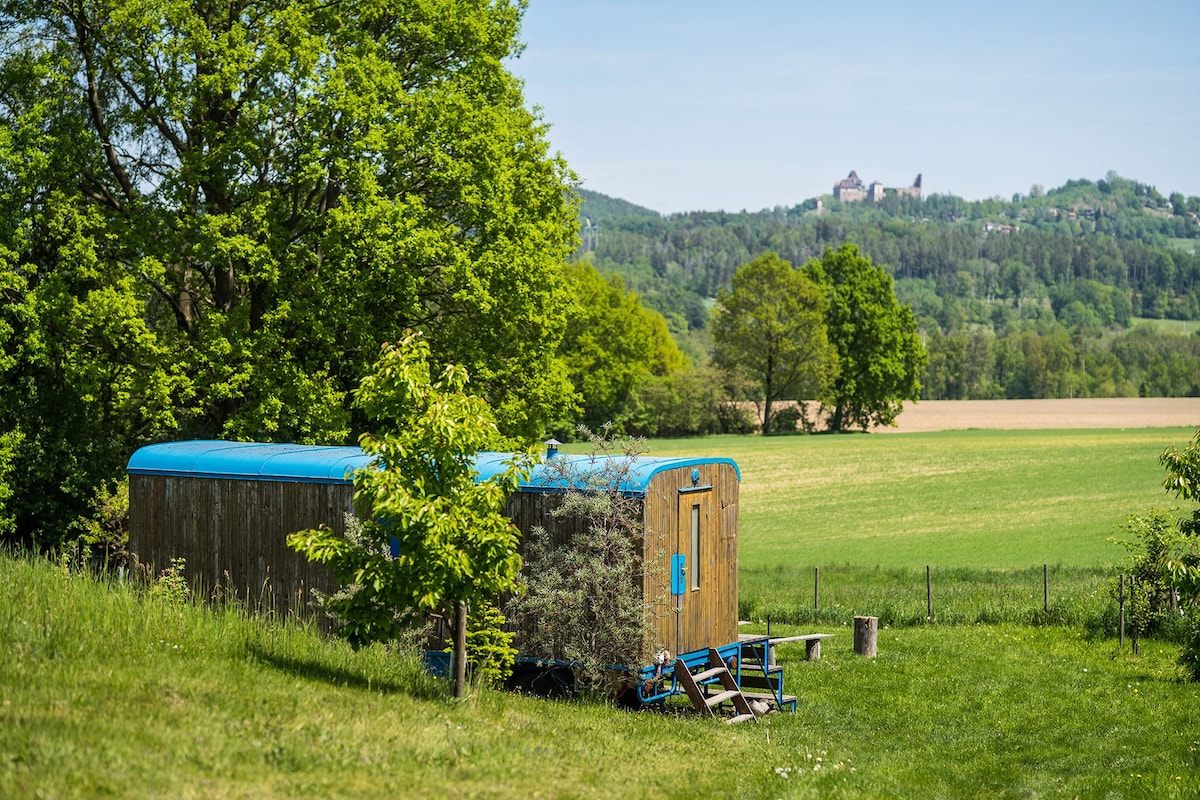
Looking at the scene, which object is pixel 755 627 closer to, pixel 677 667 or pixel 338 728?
pixel 677 667

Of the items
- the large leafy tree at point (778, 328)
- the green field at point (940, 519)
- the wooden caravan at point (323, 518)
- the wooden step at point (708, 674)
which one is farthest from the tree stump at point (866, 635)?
the large leafy tree at point (778, 328)

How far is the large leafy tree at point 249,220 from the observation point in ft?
75.8

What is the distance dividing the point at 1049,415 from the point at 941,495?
47963 millimetres

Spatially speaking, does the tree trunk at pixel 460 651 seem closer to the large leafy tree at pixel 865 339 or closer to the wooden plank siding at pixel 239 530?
the wooden plank siding at pixel 239 530

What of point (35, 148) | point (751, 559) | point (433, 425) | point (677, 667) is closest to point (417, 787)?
point (433, 425)

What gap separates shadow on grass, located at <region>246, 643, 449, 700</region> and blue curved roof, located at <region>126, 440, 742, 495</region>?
2803mm

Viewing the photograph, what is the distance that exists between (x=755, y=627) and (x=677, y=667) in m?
9.10

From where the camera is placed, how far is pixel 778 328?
77125 millimetres

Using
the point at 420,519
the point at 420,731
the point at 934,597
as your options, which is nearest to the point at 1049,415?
the point at 934,597

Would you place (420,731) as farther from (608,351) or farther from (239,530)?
(608,351)

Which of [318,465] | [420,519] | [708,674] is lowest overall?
[708,674]

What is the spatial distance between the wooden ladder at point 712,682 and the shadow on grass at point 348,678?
3.99 metres

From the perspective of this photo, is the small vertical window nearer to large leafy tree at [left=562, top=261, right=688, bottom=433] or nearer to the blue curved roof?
the blue curved roof

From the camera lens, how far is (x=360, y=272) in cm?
2375
